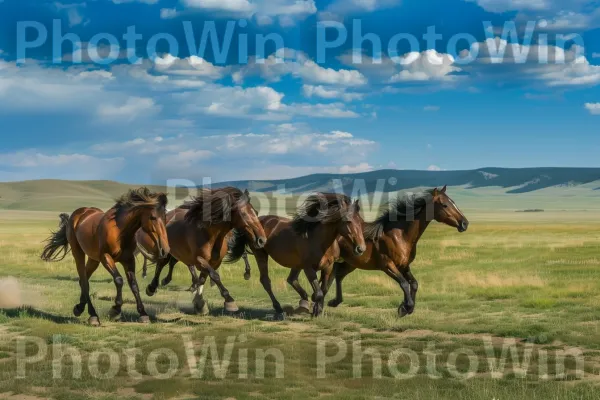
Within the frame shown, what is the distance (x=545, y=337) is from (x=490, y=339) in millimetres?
924

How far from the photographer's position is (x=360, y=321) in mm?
14219

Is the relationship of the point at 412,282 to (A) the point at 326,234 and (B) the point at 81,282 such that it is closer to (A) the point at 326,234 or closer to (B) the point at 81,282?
(A) the point at 326,234

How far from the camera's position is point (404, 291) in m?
14.6

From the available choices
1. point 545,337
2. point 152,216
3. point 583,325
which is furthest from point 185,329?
point 583,325

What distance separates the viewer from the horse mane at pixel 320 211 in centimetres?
1417

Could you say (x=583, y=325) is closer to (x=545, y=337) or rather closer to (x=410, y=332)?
(x=545, y=337)

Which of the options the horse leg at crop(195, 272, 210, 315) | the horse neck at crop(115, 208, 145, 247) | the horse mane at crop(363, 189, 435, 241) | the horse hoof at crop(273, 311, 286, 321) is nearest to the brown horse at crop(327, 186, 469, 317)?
the horse mane at crop(363, 189, 435, 241)

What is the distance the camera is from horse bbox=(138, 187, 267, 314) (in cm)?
1416

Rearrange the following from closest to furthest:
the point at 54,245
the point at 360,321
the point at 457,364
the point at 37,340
Result: the point at 457,364 < the point at 37,340 < the point at 360,321 < the point at 54,245

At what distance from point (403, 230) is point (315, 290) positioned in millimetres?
2341

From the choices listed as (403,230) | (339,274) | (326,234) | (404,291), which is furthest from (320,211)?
(339,274)

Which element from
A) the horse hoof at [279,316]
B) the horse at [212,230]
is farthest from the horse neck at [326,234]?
the horse hoof at [279,316]

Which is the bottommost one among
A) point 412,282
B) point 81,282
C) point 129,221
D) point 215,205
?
point 412,282

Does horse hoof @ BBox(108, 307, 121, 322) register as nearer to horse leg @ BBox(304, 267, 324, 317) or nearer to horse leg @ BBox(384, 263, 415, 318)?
horse leg @ BBox(304, 267, 324, 317)
